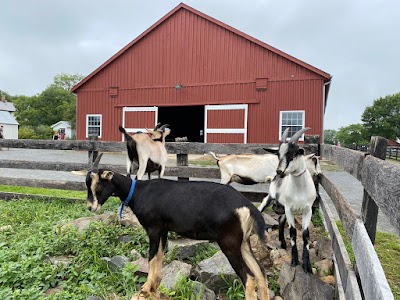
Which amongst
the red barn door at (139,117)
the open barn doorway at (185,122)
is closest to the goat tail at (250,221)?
the red barn door at (139,117)

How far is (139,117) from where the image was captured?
17.7 meters

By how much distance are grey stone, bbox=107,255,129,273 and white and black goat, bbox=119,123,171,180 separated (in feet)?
3.22

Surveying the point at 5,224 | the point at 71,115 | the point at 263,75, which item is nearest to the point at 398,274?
the point at 5,224

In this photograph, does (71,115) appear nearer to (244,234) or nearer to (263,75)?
(263,75)

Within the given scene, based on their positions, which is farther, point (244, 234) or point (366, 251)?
point (244, 234)

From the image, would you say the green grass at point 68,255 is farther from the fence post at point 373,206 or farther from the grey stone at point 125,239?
the fence post at point 373,206

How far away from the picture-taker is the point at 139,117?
17734mm

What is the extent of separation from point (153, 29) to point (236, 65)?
5243mm

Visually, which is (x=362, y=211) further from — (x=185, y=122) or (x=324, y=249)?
(x=185, y=122)

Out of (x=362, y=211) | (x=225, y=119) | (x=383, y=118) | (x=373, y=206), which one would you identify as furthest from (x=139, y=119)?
(x=383, y=118)

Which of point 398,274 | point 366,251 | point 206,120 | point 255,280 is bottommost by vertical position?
point 398,274

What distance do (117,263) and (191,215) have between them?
1.09m

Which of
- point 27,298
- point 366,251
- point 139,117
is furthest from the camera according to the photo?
point 139,117

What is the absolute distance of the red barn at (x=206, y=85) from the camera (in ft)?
49.4
